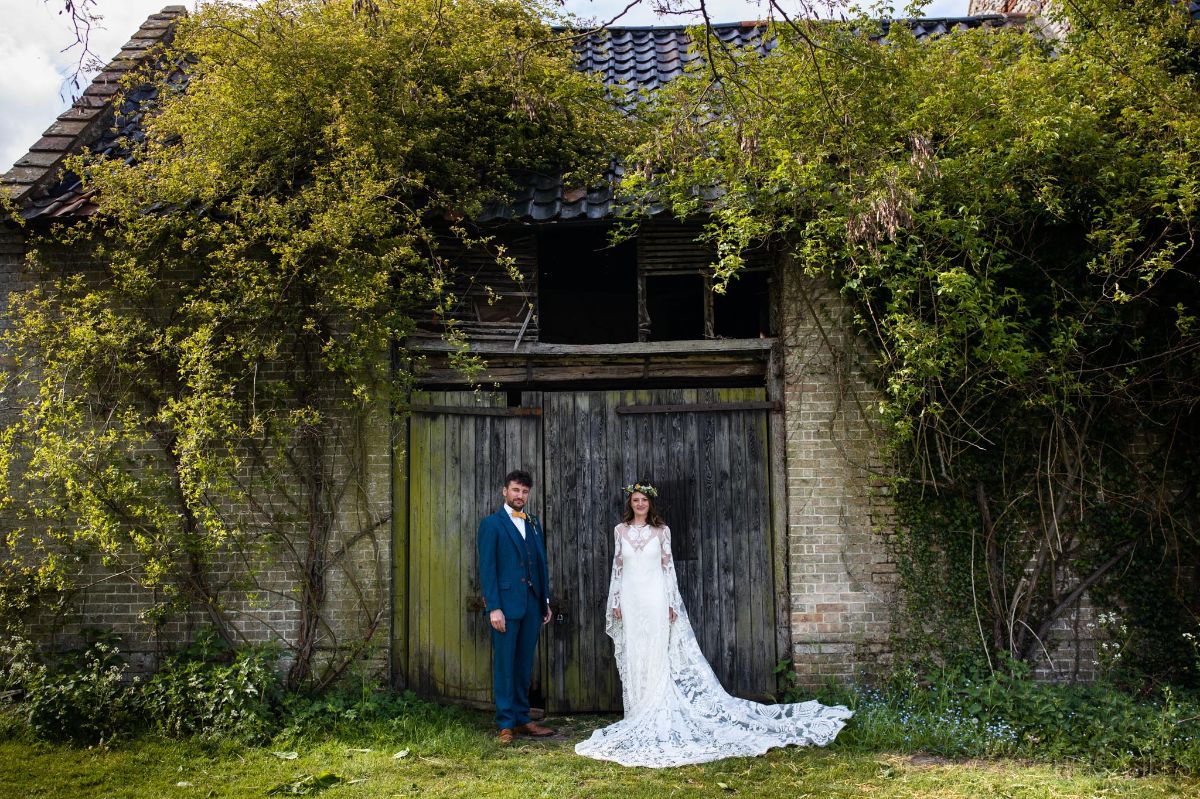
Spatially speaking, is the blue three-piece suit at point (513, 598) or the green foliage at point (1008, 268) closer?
the green foliage at point (1008, 268)

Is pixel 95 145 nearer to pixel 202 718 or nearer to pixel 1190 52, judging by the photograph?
pixel 202 718

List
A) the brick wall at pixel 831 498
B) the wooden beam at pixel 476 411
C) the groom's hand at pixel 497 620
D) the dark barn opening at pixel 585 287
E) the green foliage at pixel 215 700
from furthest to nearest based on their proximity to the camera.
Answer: the dark barn opening at pixel 585 287 → the wooden beam at pixel 476 411 → the brick wall at pixel 831 498 → the groom's hand at pixel 497 620 → the green foliage at pixel 215 700

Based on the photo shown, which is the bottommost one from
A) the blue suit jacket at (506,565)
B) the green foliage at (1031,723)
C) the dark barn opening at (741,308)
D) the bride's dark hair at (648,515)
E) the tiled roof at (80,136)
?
the green foliage at (1031,723)

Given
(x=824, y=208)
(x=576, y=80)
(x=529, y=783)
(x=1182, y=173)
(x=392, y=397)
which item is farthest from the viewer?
(x=576, y=80)

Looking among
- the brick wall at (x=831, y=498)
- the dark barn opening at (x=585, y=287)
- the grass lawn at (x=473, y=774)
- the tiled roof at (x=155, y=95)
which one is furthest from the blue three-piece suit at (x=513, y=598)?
the tiled roof at (x=155, y=95)

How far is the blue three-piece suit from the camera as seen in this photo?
6.39 meters

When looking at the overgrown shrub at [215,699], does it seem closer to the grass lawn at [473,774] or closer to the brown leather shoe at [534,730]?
the grass lawn at [473,774]

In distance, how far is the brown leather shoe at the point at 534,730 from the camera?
6.40 m

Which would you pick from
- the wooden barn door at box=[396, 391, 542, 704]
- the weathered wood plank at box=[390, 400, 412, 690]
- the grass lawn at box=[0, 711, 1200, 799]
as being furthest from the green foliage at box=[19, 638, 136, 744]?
the wooden barn door at box=[396, 391, 542, 704]

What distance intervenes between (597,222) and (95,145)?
14.3 ft

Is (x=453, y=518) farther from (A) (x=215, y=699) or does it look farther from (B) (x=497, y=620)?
(A) (x=215, y=699)

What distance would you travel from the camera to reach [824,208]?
634cm

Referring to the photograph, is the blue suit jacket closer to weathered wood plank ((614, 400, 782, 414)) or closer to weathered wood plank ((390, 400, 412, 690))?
weathered wood plank ((390, 400, 412, 690))

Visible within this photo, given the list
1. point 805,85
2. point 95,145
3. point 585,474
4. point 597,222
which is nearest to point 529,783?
point 585,474
